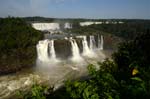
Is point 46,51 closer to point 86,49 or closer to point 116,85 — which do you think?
point 86,49

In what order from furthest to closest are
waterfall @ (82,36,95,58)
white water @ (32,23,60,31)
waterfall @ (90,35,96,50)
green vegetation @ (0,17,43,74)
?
1. white water @ (32,23,60,31)
2. waterfall @ (90,35,96,50)
3. waterfall @ (82,36,95,58)
4. green vegetation @ (0,17,43,74)

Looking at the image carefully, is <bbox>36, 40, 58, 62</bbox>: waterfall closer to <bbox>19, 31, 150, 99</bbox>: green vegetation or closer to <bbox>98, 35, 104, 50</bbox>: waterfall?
<bbox>98, 35, 104, 50</bbox>: waterfall

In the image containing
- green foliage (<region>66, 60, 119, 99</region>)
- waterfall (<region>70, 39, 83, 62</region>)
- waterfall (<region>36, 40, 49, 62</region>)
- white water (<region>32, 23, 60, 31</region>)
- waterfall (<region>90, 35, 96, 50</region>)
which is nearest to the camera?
green foliage (<region>66, 60, 119, 99</region>)

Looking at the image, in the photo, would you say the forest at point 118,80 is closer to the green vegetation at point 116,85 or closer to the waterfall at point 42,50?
the green vegetation at point 116,85

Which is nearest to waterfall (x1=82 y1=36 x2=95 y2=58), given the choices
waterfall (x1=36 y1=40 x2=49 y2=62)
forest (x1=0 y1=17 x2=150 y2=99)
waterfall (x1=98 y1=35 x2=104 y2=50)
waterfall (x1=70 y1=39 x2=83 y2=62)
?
waterfall (x1=70 y1=39 x2=83 y2=62)

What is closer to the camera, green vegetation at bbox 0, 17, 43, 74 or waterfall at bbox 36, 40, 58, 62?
green vegetation at bbox 0, 17, 43, 74

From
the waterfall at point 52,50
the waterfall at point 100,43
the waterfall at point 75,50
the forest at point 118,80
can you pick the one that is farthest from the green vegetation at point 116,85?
the waterfall at point 100,43

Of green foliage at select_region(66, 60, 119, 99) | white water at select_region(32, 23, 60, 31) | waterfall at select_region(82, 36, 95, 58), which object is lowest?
waterfall at select_region(82, 36, 95, 58)

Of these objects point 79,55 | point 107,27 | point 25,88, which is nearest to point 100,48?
point 79,55
